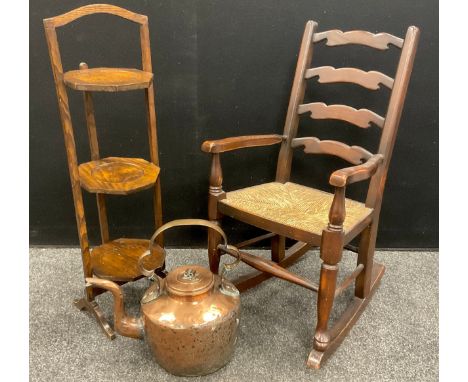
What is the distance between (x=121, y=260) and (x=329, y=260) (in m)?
0.94

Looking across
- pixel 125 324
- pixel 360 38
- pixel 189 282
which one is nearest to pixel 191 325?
pixel 189 282

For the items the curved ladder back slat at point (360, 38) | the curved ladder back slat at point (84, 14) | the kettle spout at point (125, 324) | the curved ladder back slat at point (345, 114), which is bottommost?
the kettle spout at point (125, 324)

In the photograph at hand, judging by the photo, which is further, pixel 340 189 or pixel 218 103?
pixel 218 103

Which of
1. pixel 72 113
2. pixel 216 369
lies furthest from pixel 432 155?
pixel 72 113

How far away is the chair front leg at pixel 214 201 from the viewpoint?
A: 1780 mm

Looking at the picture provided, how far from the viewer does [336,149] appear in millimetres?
1915

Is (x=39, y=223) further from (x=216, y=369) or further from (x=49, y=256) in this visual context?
(x=216, y=369)

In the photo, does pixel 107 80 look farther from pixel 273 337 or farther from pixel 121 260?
pixel 273 337

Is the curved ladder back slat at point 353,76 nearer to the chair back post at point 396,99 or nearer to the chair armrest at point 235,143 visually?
the chair back post at point 396,99

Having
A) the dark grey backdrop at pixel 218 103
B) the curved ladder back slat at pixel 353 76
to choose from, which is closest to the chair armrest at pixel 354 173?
the curved ladder back slat at pixel 353 76

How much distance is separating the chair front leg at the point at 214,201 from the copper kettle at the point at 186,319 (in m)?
0.31

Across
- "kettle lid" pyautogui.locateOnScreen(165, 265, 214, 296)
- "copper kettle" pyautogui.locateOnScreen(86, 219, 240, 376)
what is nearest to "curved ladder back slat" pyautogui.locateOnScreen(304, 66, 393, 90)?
"copper kettle" pyautogui.locateOnScreen(86, 219, 240, 376)
